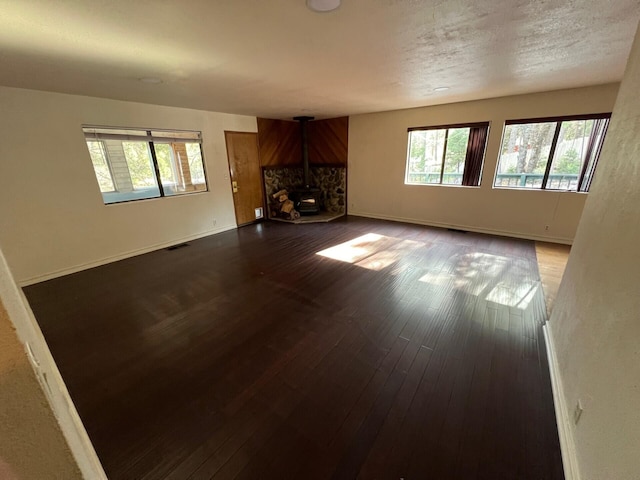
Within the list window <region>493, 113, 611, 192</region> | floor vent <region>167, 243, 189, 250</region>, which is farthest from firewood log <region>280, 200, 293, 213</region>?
window <region>493, 113, 611, 192</region>

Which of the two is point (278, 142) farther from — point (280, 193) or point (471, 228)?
point (471, 228)

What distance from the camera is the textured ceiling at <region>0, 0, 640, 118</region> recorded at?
5.48 ft

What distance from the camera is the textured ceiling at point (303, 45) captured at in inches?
65.8

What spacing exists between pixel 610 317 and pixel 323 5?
2335 millimetres

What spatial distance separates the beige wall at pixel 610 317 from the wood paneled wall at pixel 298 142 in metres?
5.56

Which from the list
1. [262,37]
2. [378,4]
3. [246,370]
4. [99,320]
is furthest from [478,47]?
[99,320]

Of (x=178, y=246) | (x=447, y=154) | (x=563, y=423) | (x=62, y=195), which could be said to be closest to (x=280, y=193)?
(x=178, y=246)

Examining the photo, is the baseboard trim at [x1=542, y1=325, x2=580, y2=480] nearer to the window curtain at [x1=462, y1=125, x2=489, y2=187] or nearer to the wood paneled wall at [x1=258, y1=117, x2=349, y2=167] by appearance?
the window curtain at [x1=462, y1=125, x2=489, y2=187]

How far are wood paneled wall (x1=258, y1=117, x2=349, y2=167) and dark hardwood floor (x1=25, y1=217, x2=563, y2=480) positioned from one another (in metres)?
3.85

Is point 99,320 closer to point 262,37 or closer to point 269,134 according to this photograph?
point 262,37

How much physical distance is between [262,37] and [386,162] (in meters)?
4.64

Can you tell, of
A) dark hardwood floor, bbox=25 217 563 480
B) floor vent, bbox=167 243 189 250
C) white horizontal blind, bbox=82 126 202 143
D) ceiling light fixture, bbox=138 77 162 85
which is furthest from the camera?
floor vent, bbox=167 243 189 250

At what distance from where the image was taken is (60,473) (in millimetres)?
497

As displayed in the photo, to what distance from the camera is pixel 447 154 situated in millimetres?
5453
